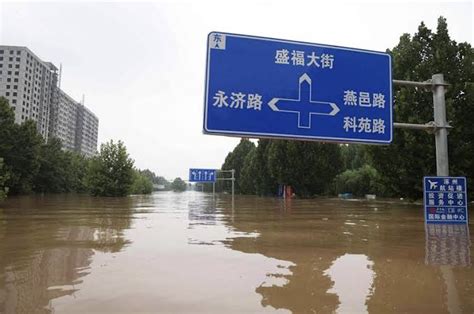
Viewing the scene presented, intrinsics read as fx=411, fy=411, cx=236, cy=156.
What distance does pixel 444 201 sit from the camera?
30.0 feet

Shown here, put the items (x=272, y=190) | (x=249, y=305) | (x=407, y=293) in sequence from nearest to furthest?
(x=249, y=305), (x=407, y=293), (x=272, y=190)

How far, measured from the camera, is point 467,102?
20.7 metres

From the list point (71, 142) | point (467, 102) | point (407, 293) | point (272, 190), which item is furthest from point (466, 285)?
point (71, 142)

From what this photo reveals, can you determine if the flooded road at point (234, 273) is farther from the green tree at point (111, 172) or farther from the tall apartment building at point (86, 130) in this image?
the tall apartment building at point (86, 130)

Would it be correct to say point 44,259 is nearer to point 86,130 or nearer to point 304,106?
point 304,106

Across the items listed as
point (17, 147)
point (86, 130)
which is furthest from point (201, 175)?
point (86, 130)

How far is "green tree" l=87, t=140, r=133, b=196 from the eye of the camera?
134ft

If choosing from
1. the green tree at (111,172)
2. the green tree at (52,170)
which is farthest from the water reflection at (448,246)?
the green tree at (52,170)

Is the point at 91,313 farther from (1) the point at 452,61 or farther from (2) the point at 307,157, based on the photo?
(2) the point at 307,157

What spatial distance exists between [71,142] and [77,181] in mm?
71513

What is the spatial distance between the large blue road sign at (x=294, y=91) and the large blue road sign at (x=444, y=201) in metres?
1.97

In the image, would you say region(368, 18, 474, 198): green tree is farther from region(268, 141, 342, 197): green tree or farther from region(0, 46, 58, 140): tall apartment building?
region(0, 46, 58, 140): tall apartment building

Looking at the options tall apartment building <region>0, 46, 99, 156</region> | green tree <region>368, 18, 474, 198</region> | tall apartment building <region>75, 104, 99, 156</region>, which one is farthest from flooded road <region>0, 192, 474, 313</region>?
tall apartment building <region>75, 104, 99, 156</region>

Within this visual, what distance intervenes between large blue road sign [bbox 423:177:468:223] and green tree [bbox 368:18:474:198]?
12.1 metres
